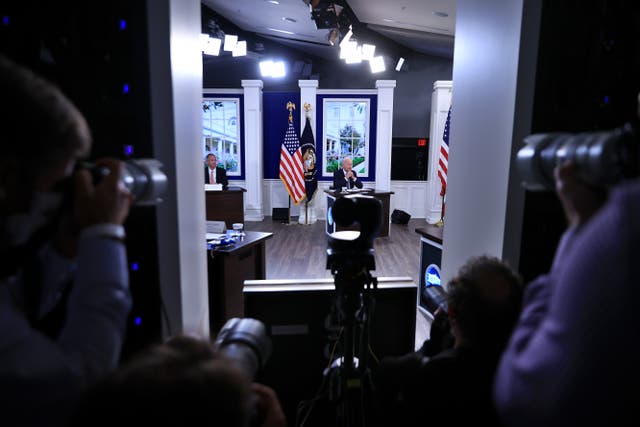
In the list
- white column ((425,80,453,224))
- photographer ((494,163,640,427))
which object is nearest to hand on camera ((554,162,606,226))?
photographer ((494,163,640,427))

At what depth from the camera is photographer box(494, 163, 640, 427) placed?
0.42m

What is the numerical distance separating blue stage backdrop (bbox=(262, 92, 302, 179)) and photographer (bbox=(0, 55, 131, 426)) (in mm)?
6963

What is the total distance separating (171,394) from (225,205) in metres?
5.07

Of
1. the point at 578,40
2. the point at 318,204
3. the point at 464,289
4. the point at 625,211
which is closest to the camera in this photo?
the point at 625,211

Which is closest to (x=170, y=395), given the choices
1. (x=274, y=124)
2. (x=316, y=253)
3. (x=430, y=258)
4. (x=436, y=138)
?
(x=430, y=258)

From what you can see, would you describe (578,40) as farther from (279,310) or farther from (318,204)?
(318,204)

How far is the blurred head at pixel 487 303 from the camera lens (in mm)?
852

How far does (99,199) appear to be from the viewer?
0.62 meters

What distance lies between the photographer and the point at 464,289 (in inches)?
35.1

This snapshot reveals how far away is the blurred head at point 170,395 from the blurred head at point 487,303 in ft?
1.94

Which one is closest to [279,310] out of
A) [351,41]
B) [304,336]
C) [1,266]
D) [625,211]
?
[304,336]

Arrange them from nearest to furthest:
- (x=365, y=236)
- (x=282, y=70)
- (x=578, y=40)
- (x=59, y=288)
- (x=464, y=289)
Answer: (x=59, y=288) < (x=464, y=289) < (x=578, y=40) < (x=365, y=236) < (x=282, y=70)

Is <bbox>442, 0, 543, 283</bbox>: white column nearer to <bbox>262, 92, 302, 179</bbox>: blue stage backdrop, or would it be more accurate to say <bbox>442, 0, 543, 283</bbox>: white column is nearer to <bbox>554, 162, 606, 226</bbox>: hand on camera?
<bbox>554, 162, 606, 226</bbox>: hand on camera

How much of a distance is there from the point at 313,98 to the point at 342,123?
2.42 feet
